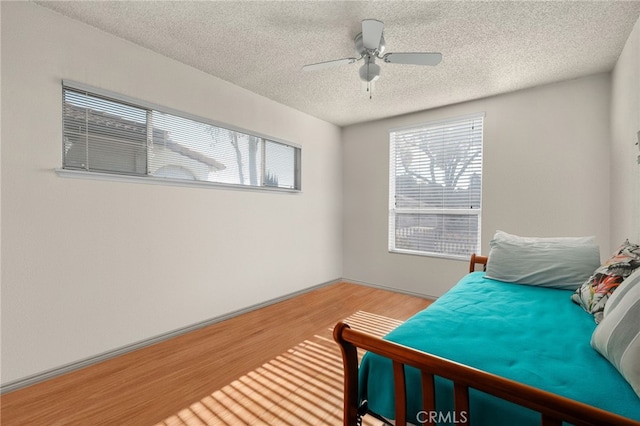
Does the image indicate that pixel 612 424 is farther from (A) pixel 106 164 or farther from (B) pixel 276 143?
(B) pixel 276 143

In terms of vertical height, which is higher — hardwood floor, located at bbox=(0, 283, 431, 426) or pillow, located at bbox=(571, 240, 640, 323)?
pillow, located at bbox=(571, 240, 640, 323)

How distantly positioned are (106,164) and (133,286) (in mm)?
970

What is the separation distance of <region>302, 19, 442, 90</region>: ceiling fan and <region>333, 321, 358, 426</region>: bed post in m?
1.73

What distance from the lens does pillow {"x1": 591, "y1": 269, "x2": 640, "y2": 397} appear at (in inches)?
32.8

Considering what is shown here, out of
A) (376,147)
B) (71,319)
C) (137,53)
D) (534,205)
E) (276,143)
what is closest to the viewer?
(71,319)

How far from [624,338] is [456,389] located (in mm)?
621

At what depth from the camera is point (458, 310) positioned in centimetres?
149

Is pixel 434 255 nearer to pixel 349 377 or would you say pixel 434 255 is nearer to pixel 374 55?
pixel 374 55

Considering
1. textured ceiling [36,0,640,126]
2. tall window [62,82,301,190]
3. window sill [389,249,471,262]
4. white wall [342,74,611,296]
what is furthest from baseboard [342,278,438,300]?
textured ceiling [36,0,640,126]

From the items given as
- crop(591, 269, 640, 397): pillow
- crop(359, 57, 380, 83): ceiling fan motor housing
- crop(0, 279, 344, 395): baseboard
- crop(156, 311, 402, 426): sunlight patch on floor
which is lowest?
crop(156, 311, 402, 426): sunlight patch on floor

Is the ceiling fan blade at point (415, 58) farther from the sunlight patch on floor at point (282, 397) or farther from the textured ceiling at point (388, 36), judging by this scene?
the sunlight patch on floor at point (282, 397)

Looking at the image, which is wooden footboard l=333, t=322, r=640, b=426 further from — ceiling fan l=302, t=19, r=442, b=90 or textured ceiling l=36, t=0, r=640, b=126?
textured ceiling l=36, t=0, r=640, b=126

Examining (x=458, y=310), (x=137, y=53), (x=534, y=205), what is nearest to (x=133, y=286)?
(x=137, y=53)

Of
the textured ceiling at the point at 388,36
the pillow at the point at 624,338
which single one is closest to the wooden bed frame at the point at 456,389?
the pillow at the point at 624,338
